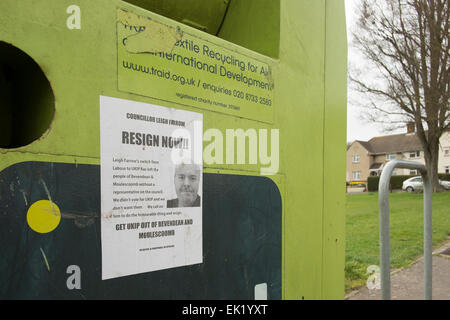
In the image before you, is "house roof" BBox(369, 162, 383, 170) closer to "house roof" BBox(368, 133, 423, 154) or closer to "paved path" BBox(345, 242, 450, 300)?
"house roof" BBox(368, 133, 423, 154)

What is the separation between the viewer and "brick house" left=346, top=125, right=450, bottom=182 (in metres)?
49.4

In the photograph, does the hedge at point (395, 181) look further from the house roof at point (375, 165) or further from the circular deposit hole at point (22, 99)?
the circular deposit hole at point (22, 99)

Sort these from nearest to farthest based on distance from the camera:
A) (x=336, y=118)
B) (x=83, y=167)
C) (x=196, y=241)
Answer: (x=83, y=167) < (x=196, y=241) < (x=336, y=118)

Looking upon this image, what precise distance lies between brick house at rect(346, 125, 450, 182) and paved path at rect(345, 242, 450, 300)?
4684 centimetres

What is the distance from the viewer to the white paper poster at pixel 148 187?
1.08 meters

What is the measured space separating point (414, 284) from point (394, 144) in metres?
52.7

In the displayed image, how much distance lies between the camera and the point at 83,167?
3.35ft

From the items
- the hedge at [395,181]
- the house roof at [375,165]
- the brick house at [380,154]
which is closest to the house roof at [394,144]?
the brick house at [380,154]

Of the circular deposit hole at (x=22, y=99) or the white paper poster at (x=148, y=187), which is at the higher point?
the circular deposit hole at (x=22, y=99)

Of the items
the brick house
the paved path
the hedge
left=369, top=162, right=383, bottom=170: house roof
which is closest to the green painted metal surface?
the paved path

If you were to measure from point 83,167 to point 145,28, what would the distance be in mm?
475

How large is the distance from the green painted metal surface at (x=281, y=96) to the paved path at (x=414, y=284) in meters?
2.89
